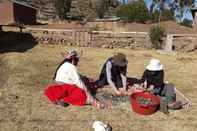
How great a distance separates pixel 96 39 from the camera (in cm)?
2189

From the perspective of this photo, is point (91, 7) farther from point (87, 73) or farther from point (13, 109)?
point (13, 109)

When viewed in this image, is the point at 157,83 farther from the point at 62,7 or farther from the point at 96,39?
the point at 62,7

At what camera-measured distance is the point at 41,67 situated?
1459 centimetres

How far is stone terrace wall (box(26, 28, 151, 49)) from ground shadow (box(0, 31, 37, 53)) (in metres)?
0.37

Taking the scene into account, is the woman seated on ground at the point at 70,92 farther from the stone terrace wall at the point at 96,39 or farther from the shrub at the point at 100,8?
the shrub at the point at 100,8

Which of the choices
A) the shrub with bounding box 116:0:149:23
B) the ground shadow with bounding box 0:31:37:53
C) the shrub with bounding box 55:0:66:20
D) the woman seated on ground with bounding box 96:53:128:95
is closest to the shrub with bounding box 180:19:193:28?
the shrub with bounding box 116:0:149:23

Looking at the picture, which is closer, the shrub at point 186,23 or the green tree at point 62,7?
the green tree at point 62,7

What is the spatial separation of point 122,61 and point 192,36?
12659mm

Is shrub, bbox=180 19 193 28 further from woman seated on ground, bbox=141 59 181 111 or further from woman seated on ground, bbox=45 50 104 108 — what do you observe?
woman seated on ground, bbox=45 50 104 108

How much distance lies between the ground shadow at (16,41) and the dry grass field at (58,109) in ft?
14.5

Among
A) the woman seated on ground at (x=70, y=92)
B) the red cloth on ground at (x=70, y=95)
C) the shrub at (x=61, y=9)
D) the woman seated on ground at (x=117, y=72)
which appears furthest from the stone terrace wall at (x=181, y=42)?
the shrub at (x=61, y=9)

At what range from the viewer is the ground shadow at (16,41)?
66.4ft

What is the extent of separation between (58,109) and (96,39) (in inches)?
524

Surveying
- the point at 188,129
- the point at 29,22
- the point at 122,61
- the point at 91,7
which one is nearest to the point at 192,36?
the point at 122,61
